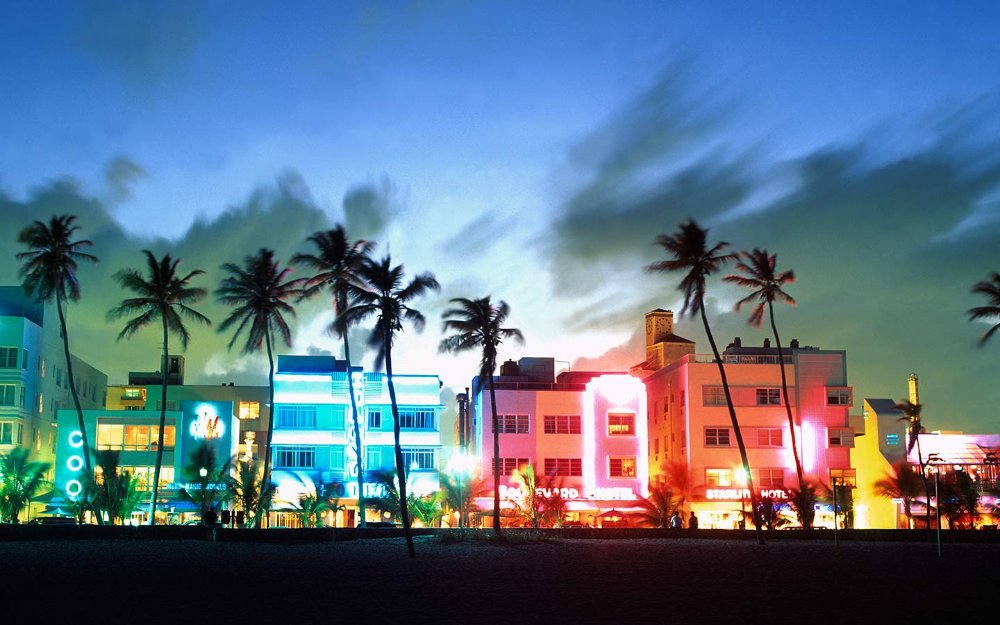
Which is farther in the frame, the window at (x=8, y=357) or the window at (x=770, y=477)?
the window at (x=8, y=357)

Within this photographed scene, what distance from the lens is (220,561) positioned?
38969 millimetres

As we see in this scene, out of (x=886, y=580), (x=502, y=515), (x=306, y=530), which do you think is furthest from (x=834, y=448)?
(x=886, y=580)

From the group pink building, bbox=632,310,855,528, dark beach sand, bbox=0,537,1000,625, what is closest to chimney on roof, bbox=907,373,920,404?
pink building, bbox=632,310,855,528

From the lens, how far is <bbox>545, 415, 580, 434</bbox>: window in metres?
91.7

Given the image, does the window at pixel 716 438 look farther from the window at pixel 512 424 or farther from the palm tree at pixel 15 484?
the palm tree at pixel 15 484

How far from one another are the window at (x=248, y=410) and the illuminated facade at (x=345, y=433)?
4332 cm

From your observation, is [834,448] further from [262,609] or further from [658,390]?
[262,609]

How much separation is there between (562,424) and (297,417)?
815 inches

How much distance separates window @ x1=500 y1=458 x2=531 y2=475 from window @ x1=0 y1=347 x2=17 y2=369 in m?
37.9

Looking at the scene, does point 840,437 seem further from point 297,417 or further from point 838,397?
point 297,417

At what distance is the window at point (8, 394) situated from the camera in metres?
88.3

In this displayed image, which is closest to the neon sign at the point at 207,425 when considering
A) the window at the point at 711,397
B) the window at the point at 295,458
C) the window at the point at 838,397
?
the window at the point at 295,458

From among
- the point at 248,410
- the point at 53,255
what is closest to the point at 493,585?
the point at 53,255

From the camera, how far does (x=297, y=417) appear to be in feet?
300
